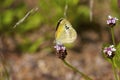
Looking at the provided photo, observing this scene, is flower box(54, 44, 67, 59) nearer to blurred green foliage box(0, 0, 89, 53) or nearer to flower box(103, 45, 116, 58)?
flower box(103, 45, 116, 58)

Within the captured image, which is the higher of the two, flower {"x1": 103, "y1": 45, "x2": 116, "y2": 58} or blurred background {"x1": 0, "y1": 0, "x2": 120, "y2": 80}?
flower {"x1": 103, "y1": 45, "x2": 116, "y2": 58}

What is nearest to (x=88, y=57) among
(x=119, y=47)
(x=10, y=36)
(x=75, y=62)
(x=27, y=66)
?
(x=75, y=62)

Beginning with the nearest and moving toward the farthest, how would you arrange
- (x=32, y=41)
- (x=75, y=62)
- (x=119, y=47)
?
1. (x=119, y=47)
2. (x=75, y=62)
3. (x=32, y=41)

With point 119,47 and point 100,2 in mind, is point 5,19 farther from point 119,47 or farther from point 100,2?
point 119,47

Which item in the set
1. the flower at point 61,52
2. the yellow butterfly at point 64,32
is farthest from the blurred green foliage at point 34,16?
the flower at point 61,52

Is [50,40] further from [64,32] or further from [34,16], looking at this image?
[64,32]

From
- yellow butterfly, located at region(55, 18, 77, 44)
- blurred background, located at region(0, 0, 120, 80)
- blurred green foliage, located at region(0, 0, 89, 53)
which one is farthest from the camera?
blurred green foliage, located at region(0, 0, 89, 53)

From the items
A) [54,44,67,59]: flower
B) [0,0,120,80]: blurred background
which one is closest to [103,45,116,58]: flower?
[54,44,67,59]: flower
